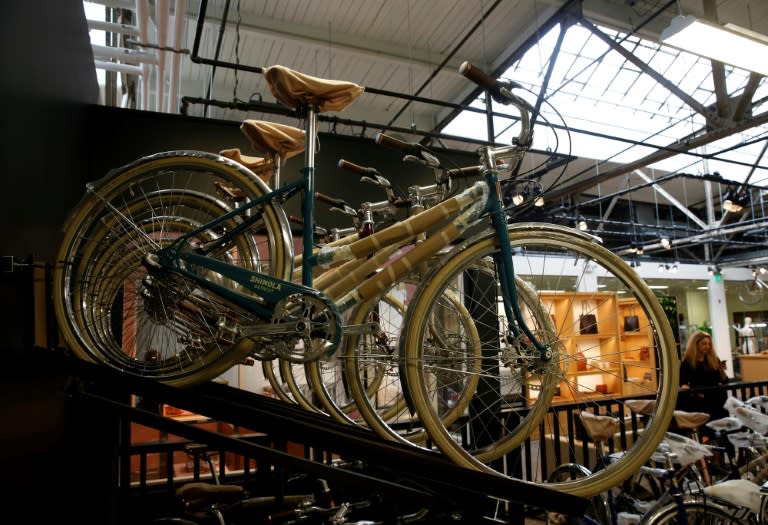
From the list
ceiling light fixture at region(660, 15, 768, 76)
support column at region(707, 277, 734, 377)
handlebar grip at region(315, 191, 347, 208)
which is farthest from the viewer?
support column at region(707, 277, 734, 377)

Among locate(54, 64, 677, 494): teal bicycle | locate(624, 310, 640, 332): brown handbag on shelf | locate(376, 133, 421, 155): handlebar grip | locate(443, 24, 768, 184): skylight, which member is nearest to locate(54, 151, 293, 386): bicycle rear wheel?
locate(54, 64, 677, 494): teal bicycle

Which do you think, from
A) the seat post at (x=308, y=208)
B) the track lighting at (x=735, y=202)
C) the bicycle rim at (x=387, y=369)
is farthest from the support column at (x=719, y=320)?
the seat post at (x=308, y=208)

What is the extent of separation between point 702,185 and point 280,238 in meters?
14.8

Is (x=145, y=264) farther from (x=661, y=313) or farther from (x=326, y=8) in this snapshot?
(x=326, y=8)

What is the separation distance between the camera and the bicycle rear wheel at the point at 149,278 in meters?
1.61

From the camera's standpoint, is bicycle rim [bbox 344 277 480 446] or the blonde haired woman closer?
bicycle rim [bbox 344 277 480 446]

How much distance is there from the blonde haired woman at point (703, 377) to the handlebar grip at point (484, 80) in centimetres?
505

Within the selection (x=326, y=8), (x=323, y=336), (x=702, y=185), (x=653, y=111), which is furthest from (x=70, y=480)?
(x=702, y=185)

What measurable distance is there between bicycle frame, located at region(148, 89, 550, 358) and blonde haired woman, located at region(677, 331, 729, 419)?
16.2 ft

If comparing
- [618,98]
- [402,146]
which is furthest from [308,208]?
[618,98]

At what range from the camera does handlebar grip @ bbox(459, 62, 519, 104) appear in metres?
1.61

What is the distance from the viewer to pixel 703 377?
5.69 m

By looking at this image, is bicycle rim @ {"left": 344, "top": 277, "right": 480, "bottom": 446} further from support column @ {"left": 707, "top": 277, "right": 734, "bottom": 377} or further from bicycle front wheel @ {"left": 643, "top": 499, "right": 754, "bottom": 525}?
support column @ {"left": 707, "top": 277, "right": 734, "bottom": 377}

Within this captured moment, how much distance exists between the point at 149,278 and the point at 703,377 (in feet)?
19.8
